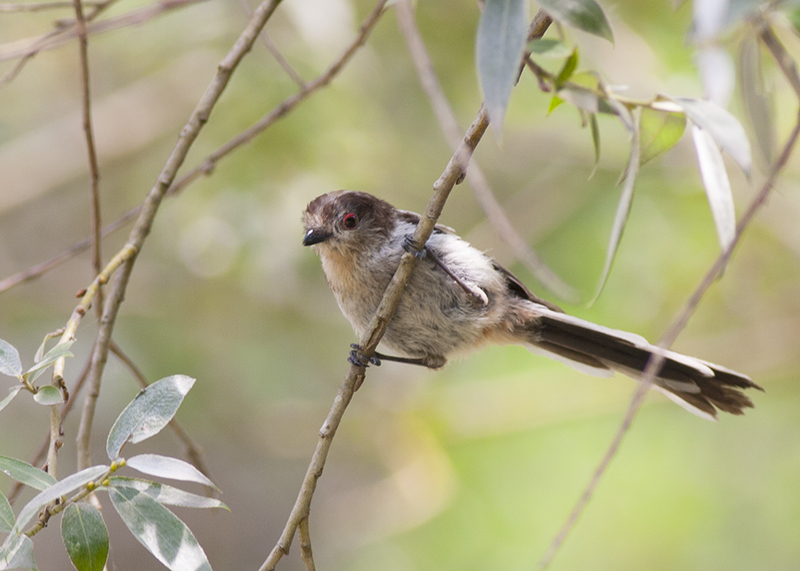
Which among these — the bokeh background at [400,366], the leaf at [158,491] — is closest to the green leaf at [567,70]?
the leaf at [158,491]

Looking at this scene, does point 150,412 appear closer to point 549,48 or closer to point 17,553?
point 17,553

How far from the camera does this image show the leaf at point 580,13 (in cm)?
133

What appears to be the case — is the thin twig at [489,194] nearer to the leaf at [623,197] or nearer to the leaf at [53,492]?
the leaf at [623,197]

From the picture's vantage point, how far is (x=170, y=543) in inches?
58.4

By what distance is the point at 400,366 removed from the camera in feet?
16.1

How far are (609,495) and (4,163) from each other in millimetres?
4555

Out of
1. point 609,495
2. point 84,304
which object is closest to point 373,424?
point 609,495

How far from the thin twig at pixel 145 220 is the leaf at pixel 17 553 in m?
0.52

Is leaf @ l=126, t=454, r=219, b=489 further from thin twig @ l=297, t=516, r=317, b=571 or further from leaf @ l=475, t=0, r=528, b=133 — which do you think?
leaf @ l=475, t=0, r=528, b=133

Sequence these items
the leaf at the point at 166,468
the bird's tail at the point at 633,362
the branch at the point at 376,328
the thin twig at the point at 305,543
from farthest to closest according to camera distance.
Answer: the bird's tail at the point at 633,362, the thin twig at the point at 305,543, the branch at the point at 376,328, the leaf at the point at 166,468

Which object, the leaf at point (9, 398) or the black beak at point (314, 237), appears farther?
the black beak at point (314, 237)

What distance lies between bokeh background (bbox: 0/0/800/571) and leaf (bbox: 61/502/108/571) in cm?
308

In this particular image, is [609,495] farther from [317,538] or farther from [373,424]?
[317,538]

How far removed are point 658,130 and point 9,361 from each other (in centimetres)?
146
